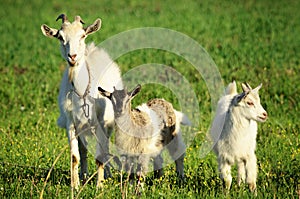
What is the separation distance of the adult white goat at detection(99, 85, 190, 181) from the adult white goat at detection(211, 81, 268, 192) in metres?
0.79

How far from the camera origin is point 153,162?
10.2 metres

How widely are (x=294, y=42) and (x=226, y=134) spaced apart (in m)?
13.0

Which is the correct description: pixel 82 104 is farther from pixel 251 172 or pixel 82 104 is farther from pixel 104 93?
pixel 251 172

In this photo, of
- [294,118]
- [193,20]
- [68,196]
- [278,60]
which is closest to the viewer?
[68,196]

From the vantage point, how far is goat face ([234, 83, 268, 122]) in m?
9.45

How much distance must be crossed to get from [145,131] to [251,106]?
65.7 inches

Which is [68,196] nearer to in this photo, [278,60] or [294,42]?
[278,60]

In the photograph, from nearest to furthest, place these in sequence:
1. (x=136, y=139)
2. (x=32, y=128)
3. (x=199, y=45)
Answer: (x=136, y=139) → (x=32, y=128) → (x=199, y=45)

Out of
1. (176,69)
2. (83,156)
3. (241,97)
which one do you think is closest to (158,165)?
(83,156)

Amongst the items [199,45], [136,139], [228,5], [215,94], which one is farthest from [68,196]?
[228,5]

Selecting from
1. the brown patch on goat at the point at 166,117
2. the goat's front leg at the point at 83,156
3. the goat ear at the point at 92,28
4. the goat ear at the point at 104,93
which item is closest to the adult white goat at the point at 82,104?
the goat ear at the point at 92,28

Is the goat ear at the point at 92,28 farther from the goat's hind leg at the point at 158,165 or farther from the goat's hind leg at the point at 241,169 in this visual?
the goat's hind leg at the point at 241,169

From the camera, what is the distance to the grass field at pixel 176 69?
30.3ft

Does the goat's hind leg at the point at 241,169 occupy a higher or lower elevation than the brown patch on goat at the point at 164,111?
lower
